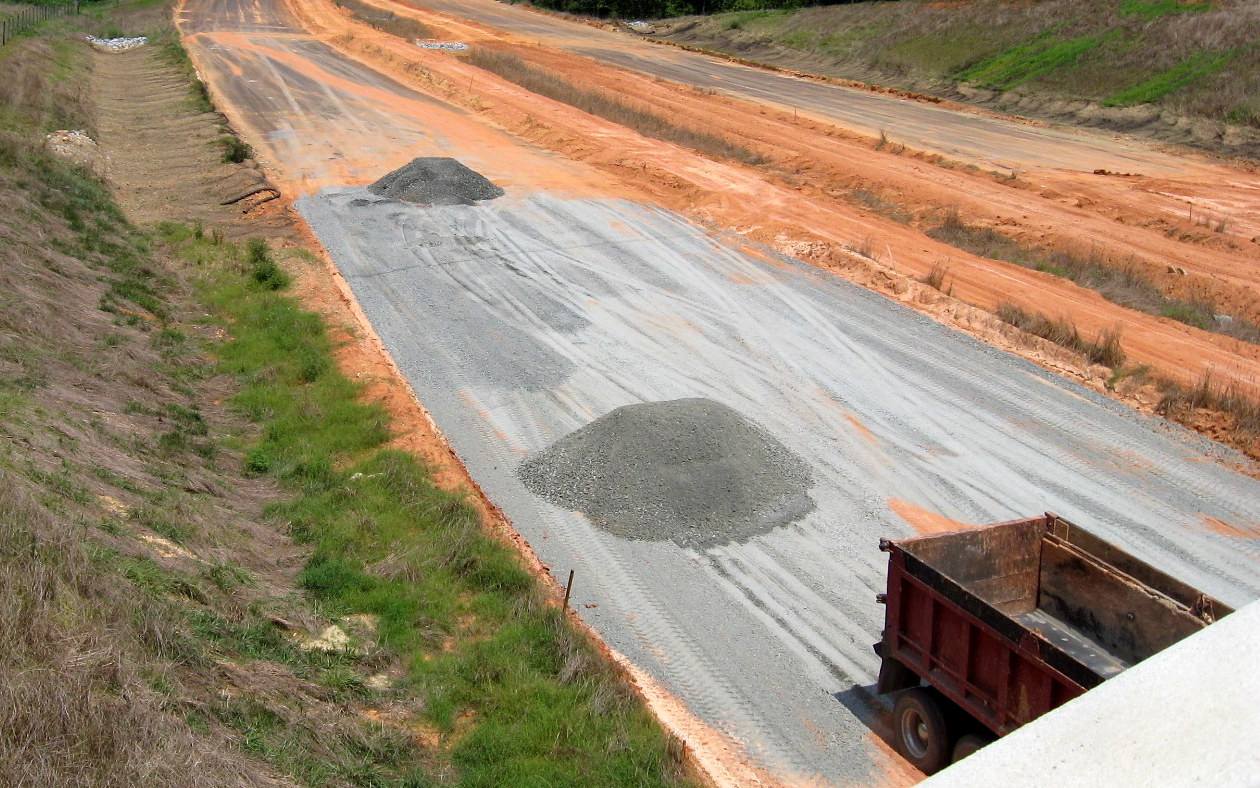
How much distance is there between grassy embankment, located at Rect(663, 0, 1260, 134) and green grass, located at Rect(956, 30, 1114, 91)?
0.20ft

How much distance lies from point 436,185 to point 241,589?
18492 mm

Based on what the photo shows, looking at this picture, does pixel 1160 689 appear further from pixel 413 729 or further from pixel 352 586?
pixel 352 586

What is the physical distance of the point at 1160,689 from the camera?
5.38 m

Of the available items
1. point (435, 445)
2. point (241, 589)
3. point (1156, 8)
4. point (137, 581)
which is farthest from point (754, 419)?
point (1156, 8)

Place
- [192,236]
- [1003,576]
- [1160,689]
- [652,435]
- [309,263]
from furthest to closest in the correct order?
[192,236]
[309,263]
[652,435]
[1003,576]
[1160,689]

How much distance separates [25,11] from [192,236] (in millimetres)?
39443

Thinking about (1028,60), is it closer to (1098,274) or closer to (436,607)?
(1098,274)

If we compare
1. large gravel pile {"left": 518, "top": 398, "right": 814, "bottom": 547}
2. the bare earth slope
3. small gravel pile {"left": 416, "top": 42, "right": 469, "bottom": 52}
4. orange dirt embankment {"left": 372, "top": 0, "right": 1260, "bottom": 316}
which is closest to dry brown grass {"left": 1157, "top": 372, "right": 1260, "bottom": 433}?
large gravel pile {"left": 518, "top": 398, "right": 814, "bottom": 547}

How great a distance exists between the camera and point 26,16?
51.4 m

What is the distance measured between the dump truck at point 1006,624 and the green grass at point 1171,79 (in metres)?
34.8

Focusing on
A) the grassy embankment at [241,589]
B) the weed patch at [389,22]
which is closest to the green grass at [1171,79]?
the grassy embankment at [241,589]

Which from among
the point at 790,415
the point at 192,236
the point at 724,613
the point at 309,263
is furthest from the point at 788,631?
the point at 192,236

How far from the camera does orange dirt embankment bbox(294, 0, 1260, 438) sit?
1795cm

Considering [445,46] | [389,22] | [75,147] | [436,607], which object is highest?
[389,22]
